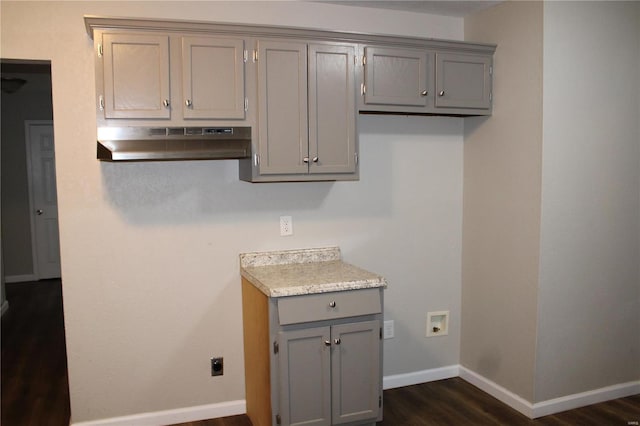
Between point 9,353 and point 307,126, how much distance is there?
3.22 m

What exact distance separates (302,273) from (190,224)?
2.38ft

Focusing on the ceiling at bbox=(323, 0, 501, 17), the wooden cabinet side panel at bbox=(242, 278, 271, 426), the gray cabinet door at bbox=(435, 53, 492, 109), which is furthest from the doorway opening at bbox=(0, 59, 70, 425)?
the gray cabinet door at bbox=(435, 53, 492, 109)

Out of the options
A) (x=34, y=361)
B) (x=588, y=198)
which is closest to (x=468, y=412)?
(x=588, y=198)

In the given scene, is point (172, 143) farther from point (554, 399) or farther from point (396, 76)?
point (554, 399)

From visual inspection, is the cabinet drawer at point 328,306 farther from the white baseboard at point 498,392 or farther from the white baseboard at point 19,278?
the white baseboard at point 19,278

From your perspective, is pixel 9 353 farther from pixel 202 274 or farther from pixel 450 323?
pixel 450 323

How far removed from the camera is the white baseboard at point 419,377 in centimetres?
363

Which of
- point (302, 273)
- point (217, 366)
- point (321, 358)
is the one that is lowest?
point (217, 366)

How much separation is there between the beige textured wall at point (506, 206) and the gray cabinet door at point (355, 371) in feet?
3.31

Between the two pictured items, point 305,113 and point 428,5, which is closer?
point 305,113

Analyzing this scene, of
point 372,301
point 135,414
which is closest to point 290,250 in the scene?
point 372,301

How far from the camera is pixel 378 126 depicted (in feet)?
11.3

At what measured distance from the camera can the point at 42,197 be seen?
704 cm

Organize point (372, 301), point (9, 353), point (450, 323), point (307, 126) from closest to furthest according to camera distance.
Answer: point (372, 301), point (307, 126), point (450, 323), point (9, 353)
